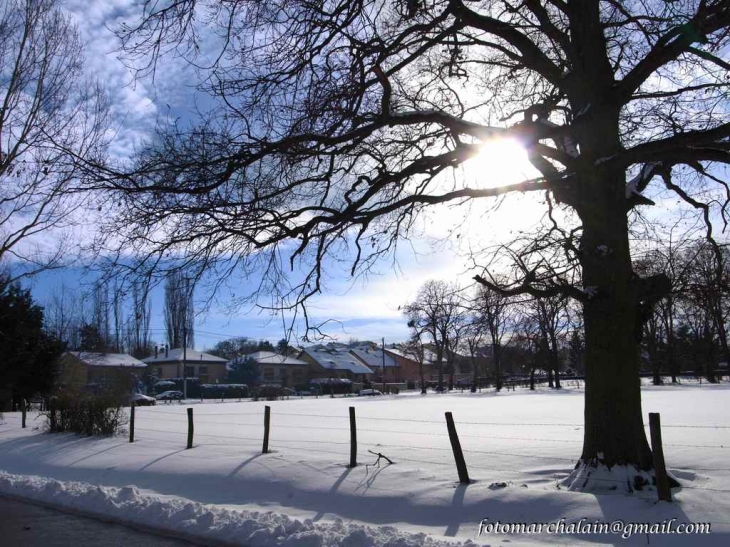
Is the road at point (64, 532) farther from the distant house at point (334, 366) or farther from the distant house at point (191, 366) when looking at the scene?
the distant house at point (334, 366)

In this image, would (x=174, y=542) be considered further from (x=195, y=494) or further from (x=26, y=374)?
(x=26, y=374)

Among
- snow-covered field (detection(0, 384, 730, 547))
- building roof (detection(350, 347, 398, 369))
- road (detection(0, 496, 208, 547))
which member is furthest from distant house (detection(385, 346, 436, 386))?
road (detection(0, 496, 208, 547))

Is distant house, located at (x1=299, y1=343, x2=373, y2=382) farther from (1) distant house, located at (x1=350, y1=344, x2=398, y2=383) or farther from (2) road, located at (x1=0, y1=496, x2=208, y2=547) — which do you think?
(2) road, located at (x1=0, y1=496, x2=208, y2=547)

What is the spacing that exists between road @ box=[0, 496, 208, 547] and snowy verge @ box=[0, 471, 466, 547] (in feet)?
0.91

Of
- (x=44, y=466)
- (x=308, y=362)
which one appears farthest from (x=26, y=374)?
(x=308, y=362)

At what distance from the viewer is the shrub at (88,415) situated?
15992mm

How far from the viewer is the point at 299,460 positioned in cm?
1088

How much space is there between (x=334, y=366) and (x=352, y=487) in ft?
298

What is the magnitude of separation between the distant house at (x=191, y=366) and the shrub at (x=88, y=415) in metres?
64.6

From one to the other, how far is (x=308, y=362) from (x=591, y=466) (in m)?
92.1

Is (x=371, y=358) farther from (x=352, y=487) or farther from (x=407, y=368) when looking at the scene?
(x=352, y=487)

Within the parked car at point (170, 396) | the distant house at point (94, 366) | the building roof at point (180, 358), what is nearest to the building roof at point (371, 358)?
the building roof at point (180, 358)

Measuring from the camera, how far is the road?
657 cm

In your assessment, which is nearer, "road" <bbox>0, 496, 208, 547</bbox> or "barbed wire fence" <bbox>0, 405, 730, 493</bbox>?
"road" <bbox>0, 496, 208, 547</bbox>
